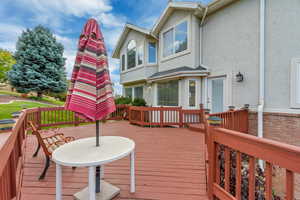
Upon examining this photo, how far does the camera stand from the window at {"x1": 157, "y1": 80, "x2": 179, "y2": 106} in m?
7.95

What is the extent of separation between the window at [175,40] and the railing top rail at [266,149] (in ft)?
23.1

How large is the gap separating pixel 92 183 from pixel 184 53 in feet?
25.0

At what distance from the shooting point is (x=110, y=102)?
81.7 inches

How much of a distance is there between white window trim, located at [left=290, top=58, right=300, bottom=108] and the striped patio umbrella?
6.19 meters

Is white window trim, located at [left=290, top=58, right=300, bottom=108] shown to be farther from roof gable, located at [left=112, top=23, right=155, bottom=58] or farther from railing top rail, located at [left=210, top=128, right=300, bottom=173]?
roof gable, located at [left=112, top=23, right=155, bottom=58]

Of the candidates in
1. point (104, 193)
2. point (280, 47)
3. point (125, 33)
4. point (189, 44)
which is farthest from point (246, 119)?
point (125, 33)

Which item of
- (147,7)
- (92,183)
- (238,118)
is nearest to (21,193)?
(92,183)

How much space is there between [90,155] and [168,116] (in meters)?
5.39

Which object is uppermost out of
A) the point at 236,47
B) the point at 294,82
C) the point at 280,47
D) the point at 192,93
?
the point at 236,47

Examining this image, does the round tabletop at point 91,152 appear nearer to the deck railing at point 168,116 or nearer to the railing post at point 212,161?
the railing post at point 212,161

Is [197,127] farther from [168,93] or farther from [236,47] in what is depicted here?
[236,47]

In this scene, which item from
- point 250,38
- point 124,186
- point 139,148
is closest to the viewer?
point 124,186

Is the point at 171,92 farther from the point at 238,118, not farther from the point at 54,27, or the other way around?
the point at 54,27

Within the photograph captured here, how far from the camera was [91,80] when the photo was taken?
189 centimetres
